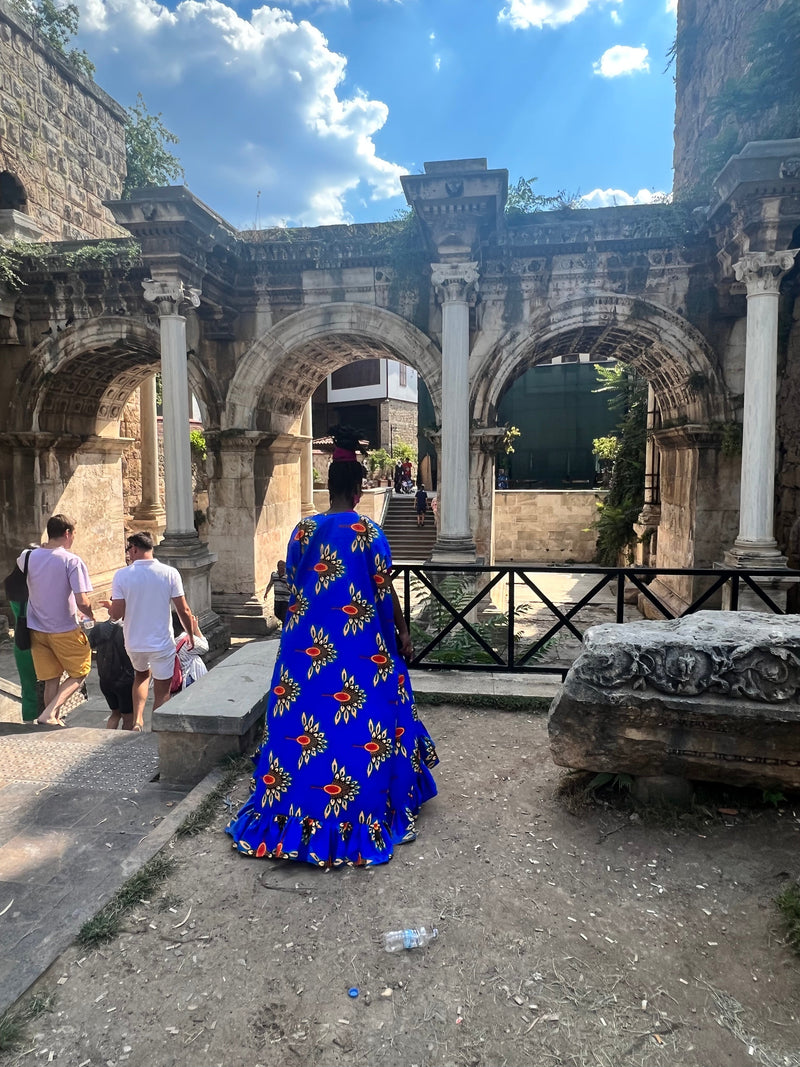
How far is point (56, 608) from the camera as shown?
4.75 metres

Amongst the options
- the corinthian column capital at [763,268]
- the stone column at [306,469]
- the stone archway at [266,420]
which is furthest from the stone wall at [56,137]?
the corinthian column capital at [763,268]

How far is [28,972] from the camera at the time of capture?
2.02 meters

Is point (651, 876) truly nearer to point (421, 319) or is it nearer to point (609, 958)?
point (609, 958)

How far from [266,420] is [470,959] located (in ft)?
29.7

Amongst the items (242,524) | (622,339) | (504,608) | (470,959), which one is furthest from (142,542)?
(622,339)

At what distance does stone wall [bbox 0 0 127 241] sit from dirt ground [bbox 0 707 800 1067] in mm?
11872

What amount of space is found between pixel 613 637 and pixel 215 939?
2.07 m

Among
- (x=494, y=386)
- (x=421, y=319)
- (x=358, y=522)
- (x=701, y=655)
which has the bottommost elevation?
(x=701, y=655)

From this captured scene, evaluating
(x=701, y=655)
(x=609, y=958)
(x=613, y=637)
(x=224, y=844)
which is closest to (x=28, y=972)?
(x=224, y=844)

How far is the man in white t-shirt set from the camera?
14.8ft

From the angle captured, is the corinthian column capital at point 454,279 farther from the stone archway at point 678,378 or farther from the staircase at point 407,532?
the staircase at point 407,532

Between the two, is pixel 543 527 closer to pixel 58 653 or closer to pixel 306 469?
pixel 306 469

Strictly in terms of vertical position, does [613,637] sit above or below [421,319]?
below

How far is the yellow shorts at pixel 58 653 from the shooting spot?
15.8 ft
